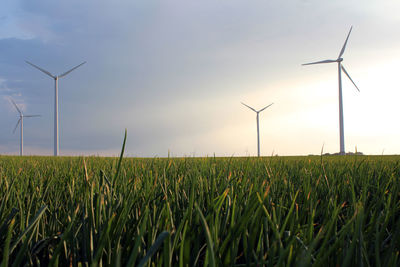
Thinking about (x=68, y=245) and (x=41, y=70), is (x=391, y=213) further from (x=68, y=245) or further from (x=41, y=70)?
(x=41, y=70)

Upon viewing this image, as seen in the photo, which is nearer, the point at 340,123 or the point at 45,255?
the point at 45,255

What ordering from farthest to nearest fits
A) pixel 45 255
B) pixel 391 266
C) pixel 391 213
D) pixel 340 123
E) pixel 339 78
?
pixel 340 123 → pixel 339 78 → pixel 391 213 → pixel 45 255 → pixel 391 266

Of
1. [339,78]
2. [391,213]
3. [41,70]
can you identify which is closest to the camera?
[391,213]

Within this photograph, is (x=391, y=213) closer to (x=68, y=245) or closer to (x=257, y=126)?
(x=68, y=245)

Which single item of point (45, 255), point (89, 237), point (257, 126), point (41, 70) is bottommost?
point (45, 255)

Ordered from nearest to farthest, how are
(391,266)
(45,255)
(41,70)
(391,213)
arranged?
(391,266) → (45,255) → (391,213) → (41,70)

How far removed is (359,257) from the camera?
2.72 ft

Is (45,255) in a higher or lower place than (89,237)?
lower

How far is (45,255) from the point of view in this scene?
3.87 feet

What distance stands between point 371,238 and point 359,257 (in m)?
0.50

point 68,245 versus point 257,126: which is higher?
point 257,126

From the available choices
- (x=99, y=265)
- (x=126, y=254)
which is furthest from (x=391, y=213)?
(x=99, y=265)

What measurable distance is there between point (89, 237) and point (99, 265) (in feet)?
0.68

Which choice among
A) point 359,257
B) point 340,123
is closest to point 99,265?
point 359,257
